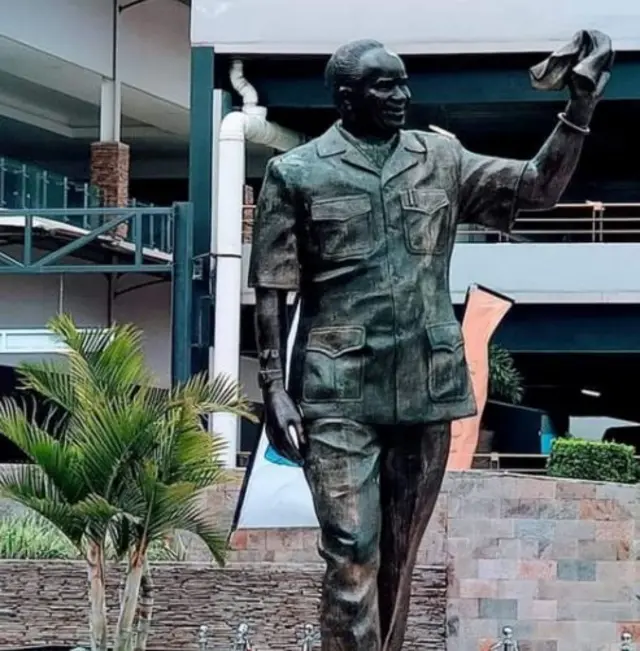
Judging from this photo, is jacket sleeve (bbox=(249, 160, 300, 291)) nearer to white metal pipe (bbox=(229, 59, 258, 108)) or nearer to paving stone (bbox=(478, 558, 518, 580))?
paving stone (bbox=(478, 558, 518, 580))

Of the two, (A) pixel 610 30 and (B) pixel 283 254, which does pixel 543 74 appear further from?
(A) pixel 610 30

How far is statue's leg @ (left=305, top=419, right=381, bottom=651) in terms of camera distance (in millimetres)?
5672

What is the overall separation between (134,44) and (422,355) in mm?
23967

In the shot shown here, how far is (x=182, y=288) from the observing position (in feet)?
77.0

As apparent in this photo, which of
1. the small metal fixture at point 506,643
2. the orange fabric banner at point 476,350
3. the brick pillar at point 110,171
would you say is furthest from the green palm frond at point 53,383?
the brick pillar at point 110,171

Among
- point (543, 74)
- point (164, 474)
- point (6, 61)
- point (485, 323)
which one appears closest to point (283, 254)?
point (543, 74)

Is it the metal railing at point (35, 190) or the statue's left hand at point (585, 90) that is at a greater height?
the metal railing at point (35, 190)

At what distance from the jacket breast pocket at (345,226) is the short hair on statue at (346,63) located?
365 millimetres

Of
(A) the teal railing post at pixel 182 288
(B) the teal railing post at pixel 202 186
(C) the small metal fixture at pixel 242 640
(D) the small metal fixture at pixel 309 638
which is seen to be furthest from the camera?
(B) the teal railing post at pixel 202 186

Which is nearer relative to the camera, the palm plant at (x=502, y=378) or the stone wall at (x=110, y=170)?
the palm plant at (x=502, y=378)

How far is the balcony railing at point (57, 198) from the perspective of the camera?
2517 cm

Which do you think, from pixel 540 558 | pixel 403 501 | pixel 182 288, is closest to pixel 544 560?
pixel 540 558

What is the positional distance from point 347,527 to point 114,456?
6.82 m

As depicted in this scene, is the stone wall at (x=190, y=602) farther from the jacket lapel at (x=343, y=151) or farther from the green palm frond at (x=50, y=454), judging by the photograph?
the jacket lapel at (x=343, y=151)
